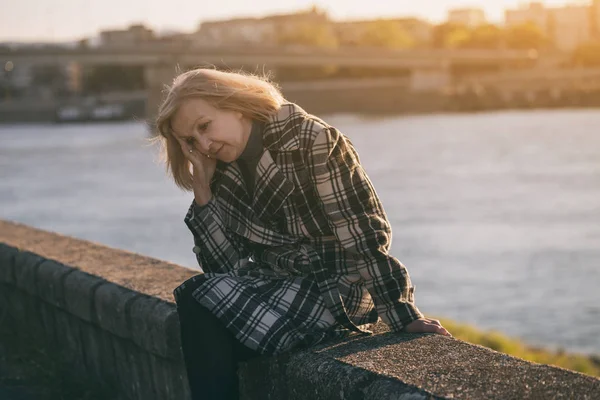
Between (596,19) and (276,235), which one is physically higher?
(276,235)

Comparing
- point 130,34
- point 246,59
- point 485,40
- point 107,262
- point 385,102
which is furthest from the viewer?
point 130,34

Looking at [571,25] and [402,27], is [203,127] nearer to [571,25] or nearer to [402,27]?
→ [402,27]

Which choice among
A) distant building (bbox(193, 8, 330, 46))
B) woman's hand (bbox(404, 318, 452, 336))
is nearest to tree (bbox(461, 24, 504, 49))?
distant building (bbox(193, 8, 330, 46))

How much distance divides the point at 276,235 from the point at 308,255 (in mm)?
88

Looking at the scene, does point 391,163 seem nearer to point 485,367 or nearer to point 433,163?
point 433,163

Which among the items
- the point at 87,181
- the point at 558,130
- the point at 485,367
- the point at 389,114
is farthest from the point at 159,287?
the point at 389,114

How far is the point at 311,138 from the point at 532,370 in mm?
644

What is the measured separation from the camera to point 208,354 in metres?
1.95

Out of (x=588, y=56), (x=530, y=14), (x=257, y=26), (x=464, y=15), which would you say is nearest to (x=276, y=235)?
(x=588, y=56)

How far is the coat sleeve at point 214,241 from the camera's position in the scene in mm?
2156

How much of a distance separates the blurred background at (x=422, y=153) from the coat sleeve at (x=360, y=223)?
789 mm

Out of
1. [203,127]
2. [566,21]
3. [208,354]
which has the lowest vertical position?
[566,21]

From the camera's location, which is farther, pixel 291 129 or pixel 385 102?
pixel 385 102

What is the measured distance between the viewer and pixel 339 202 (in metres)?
1.95
